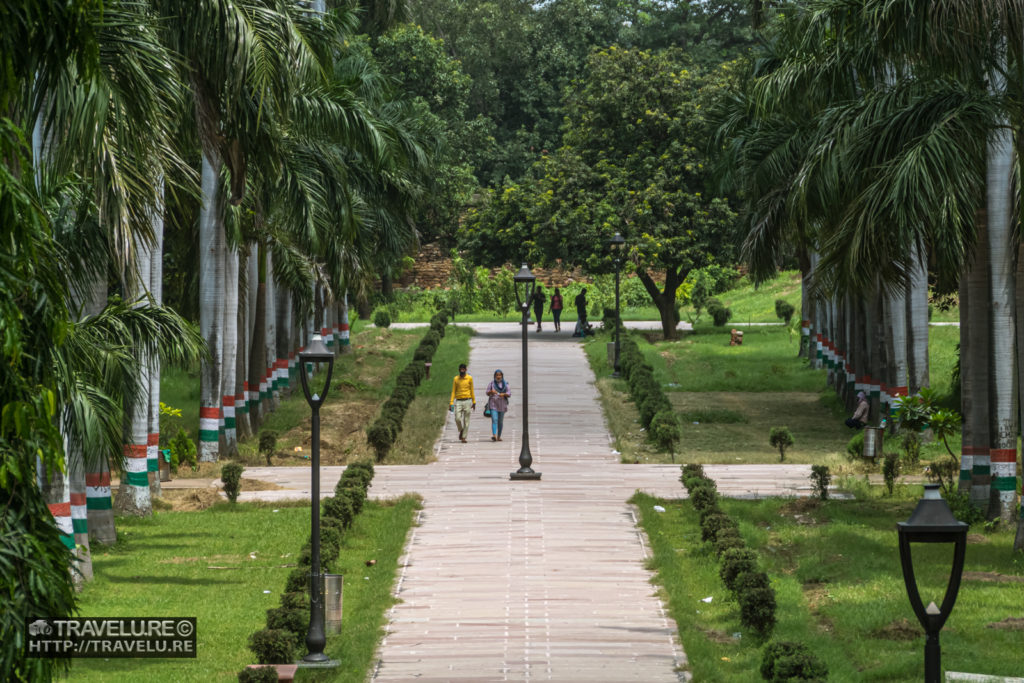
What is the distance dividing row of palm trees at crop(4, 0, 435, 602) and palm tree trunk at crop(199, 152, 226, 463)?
0.04 m

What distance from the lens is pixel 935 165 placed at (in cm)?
1714

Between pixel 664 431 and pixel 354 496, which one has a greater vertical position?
pixel 664 431

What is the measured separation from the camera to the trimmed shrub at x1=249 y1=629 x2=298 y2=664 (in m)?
12.5

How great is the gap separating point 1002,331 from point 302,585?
31.6ft

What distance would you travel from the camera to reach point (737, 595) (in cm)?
1467

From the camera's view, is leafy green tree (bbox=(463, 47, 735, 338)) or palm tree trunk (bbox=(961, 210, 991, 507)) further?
leafy green tree (bbox=(463, 47, 735, 338))

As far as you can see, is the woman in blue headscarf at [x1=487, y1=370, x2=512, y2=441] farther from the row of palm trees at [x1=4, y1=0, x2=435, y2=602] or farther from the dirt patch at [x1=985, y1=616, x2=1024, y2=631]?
the dirt patch at [x1=985, y1=616, x2=1024, y2=631]

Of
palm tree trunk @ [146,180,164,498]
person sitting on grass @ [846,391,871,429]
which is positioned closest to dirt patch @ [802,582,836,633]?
palm tree trunk @ [146,180,164,498]

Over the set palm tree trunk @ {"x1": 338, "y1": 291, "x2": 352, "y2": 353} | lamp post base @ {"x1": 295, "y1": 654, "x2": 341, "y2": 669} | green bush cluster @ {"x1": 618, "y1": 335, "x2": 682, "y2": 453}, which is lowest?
lamp post base @ {"x1": 295, "y1": 654, "x2": 341, "y2": 669}

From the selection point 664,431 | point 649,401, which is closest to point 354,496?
point 664,431

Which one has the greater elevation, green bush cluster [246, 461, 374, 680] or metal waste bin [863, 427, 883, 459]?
metal waste bin [863, 427, 883, 459]

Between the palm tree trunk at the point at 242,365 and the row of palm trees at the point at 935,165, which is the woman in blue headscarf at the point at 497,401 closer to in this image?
the palm tree trunk at the point at 242,365

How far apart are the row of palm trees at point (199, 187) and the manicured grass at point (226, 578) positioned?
73 centimetres

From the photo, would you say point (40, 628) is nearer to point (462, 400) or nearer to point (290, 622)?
point (290, 622)
